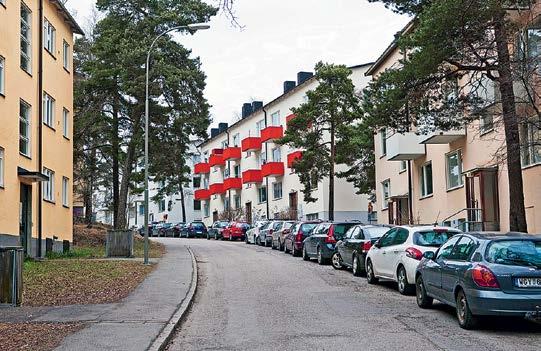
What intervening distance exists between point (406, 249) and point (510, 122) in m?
4.57

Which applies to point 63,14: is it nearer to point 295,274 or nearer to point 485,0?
point 295,274

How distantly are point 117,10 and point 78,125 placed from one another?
253 inches

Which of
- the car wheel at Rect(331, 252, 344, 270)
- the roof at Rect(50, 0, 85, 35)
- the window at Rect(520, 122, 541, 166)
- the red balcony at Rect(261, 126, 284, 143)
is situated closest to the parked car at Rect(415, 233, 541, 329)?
the window at Rect(520, 122, 541, 166)

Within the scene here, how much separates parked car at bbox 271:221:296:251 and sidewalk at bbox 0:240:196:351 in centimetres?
1535

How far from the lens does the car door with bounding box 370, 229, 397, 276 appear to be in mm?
17062

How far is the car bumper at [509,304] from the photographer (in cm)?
1009

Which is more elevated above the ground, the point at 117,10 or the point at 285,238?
the point at 117,10

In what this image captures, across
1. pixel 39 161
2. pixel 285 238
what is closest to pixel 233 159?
pixel 285 238

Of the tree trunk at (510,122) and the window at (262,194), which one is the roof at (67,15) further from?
the window at (262,194)

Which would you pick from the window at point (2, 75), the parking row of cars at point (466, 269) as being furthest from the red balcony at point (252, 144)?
the parking row of cars at point (466, 269)

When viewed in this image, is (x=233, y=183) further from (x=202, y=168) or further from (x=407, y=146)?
(x=407, y=146)

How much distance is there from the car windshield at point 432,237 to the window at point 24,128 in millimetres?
15023

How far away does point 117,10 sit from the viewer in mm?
36938

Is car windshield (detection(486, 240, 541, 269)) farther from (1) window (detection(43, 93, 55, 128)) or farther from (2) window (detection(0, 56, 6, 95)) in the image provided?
(1) window (detection(43, 93, 55, 128))
